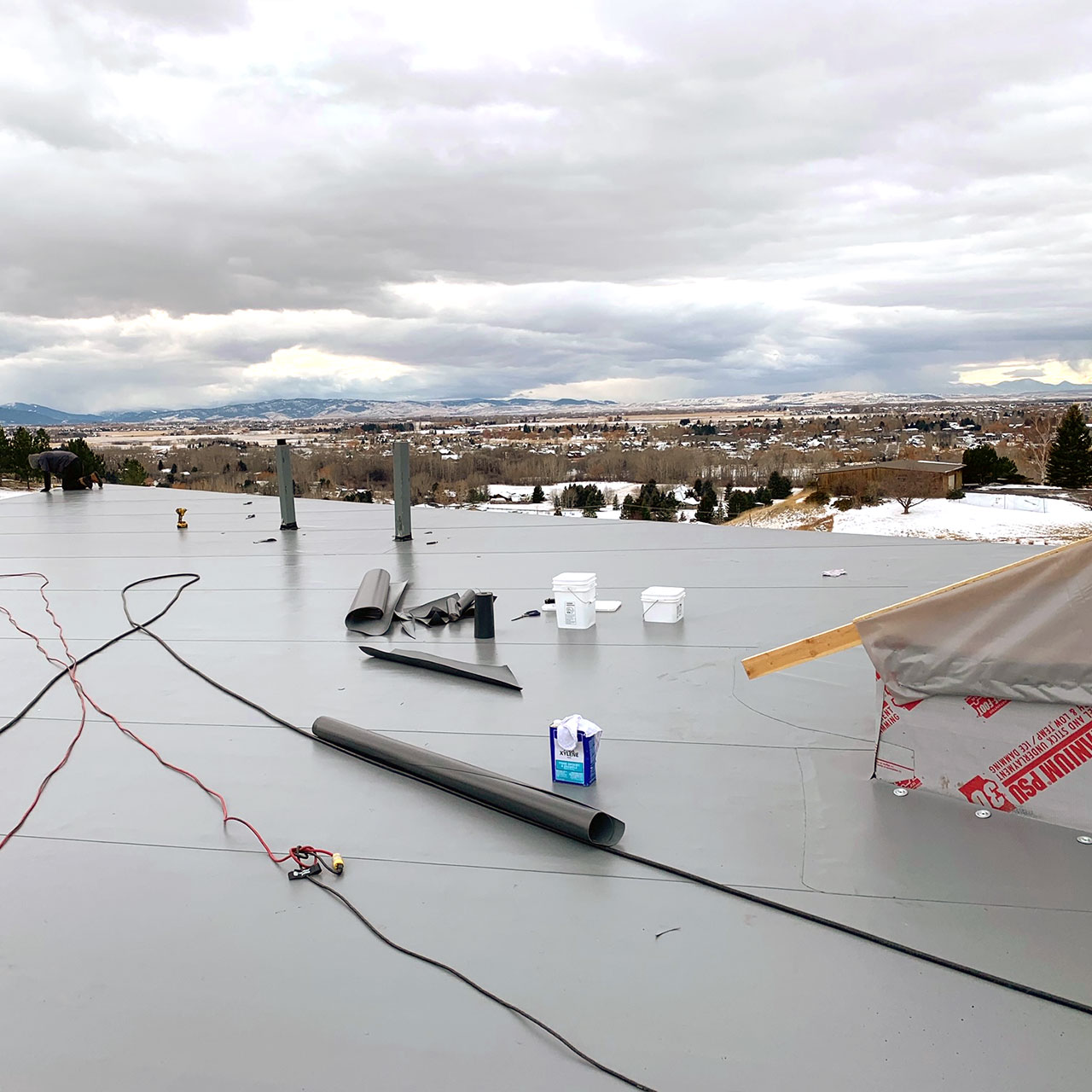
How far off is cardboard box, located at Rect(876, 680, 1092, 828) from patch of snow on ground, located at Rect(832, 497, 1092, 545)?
2338cm

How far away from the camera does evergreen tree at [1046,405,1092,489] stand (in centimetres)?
4719

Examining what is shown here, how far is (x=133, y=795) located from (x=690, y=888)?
202 cm

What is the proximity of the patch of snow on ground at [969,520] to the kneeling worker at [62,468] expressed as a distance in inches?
771

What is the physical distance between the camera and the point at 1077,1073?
5.76 ft

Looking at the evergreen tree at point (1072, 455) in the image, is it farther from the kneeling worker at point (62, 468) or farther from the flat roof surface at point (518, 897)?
the flat roof surface at point (518, 897)

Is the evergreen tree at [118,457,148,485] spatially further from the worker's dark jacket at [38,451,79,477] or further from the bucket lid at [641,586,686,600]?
the bucket lid at [641,586,686,600]

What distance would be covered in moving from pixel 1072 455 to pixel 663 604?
51.5 m

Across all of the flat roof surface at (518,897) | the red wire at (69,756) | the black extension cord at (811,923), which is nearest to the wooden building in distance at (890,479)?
the flat roof surface at (518,897)

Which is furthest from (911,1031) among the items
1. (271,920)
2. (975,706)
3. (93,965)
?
(93,965)

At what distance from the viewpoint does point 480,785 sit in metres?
3.00

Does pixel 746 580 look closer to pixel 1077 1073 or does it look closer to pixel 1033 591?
pixel 1033 591

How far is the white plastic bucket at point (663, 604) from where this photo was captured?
5293 millimetres

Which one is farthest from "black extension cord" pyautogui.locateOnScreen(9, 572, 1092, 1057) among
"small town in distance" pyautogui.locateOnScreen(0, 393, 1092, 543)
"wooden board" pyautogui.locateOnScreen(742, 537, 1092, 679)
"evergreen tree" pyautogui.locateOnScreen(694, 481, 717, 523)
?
"evergreen tree" pyautogui.locateOnScreen(694, 481, 717, 523)

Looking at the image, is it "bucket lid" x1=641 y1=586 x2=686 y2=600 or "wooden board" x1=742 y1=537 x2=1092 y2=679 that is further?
"bucket lid" x1=641 y1=586 x2=686 y2=600
